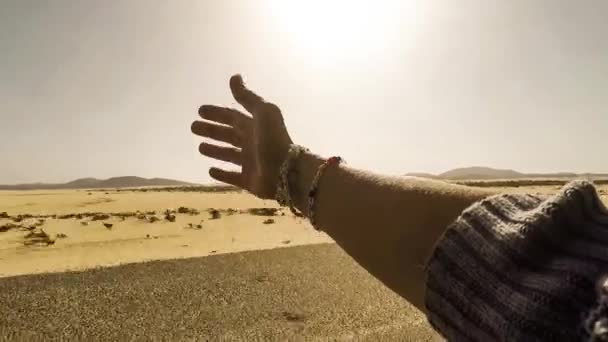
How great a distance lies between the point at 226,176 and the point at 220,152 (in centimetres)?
9

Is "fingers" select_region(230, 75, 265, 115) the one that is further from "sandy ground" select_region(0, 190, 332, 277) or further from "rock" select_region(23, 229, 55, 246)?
"rock" select_region(23, 229, 55, 246)

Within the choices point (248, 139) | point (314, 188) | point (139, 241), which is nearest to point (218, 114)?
point (248, 139)

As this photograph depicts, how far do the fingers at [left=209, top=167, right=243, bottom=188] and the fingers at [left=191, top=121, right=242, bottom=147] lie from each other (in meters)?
0.10

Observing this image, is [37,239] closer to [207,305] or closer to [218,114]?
[207,305]

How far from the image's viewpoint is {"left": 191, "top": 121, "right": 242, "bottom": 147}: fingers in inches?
63.9

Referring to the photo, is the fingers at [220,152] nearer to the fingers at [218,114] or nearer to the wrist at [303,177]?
the fingers at [218,114]

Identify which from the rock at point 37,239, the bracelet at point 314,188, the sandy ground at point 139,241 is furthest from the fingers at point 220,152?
the rock at point 37,239

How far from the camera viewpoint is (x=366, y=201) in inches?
40.6

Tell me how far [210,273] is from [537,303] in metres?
2.53

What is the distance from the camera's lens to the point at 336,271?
124 inches

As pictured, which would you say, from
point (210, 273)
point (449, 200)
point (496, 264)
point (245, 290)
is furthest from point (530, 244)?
point (210, 273)

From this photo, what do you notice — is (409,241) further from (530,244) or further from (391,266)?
(530,244)

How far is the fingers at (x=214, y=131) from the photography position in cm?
162

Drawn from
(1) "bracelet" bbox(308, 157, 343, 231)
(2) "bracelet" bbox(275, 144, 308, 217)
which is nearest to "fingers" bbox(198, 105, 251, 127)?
(2) "bracelet" bbox(275, 144, 308, 217)
